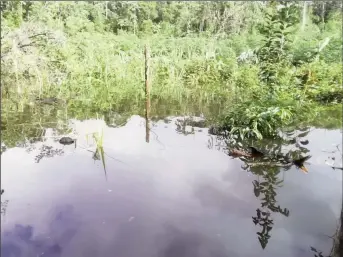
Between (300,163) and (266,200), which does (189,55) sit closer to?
(300,163)

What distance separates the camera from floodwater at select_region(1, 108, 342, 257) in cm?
266

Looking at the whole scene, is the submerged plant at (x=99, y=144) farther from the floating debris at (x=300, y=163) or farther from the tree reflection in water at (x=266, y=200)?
the floating debris at (x=300, y=163)

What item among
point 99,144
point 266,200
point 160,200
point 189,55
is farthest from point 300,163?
point 189,55

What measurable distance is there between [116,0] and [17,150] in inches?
99.2

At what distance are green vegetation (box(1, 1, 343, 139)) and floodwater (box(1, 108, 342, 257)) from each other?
0.87 m

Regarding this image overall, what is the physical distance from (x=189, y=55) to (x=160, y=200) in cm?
282

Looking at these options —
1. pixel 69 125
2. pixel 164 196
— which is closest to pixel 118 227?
pixel 164 196

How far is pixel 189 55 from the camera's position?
5.53 metres

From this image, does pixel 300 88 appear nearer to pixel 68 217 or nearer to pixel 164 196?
pixel 164 196

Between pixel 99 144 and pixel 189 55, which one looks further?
pixel 189 55

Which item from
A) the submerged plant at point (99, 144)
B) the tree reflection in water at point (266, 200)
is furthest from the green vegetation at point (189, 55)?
the tree reflection in water at point (266, 200)

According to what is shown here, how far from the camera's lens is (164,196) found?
3.32 m

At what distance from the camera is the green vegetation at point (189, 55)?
16.6ft

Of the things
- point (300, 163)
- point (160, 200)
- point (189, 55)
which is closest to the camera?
point (160, 200)
